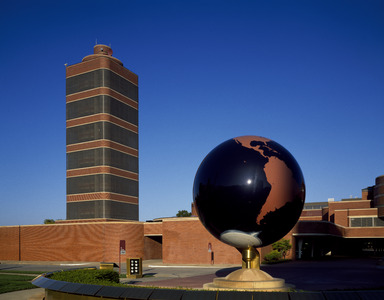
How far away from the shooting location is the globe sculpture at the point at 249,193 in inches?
475

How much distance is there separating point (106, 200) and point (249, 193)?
186 ft

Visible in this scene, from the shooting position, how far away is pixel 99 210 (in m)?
66.4

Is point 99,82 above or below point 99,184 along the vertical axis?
above

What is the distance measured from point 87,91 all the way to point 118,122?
23.3 ft

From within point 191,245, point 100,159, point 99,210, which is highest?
point 100,159

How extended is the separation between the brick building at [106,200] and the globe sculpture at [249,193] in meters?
41.2

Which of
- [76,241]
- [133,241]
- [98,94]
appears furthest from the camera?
[98,94]

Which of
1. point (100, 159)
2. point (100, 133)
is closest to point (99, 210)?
point (100, 159)

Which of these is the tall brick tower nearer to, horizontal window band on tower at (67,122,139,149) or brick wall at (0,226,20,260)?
horizontal window band on tower at (67,122,139,149)

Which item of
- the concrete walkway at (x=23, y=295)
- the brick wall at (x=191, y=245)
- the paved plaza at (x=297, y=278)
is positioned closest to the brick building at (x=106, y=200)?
the brick wall at (x=191, y=245)

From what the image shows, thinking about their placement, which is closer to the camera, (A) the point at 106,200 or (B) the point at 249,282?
(B) the point at 249,282

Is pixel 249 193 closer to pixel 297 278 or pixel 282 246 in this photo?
pixel 297 278

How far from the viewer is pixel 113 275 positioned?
16.5 m

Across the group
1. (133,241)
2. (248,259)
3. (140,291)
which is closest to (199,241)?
(133,241)
